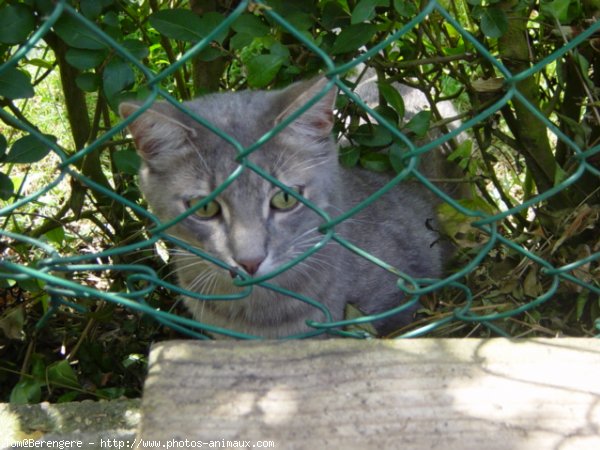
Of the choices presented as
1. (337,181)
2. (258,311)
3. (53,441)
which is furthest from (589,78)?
(53,441)

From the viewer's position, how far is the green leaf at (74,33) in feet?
6.70

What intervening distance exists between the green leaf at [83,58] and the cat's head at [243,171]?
22 cm

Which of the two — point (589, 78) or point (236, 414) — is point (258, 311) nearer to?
point (236, 414)

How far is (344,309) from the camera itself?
2.64 meters

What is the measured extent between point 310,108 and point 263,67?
228 mm

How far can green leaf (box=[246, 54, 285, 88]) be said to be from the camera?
237 cm

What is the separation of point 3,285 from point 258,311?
3.09ft

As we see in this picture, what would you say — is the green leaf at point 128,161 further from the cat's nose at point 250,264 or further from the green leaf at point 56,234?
the cat's nose at point 250,264

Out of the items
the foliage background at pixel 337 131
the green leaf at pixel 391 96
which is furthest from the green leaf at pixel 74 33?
the green leaf at pixel 391 96

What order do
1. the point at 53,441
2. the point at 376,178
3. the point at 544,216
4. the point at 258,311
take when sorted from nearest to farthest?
the point at 53,441 < the point at 258,311 < the point at 544,216 < the point at 376,178

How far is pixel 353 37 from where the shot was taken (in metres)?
2.43

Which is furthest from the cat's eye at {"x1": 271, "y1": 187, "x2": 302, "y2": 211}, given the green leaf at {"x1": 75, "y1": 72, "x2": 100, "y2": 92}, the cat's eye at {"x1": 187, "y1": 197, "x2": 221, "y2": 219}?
the green leaf at {"x1": 75, "y1": 72, "x2": 100, "y2": 92}

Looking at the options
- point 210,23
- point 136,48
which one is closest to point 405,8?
point 210,23

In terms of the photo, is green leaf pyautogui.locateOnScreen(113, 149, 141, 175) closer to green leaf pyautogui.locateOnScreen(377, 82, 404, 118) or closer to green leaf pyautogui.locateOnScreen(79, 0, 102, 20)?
green leaf pyautogui.locateOnScreen(79, 0, 102, 20)
